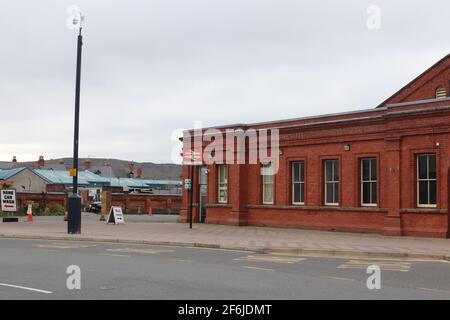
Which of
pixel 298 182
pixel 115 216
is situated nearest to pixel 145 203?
pixel 115 216

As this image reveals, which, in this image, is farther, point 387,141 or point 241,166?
point 241,166

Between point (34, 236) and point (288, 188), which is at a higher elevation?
point (288, 188)

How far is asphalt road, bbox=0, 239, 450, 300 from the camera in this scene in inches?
418

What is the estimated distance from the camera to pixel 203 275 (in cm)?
1309

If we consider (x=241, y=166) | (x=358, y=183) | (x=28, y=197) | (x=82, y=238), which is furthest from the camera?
(x=28, y=197)

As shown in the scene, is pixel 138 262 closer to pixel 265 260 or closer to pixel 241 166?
pixel 265 260

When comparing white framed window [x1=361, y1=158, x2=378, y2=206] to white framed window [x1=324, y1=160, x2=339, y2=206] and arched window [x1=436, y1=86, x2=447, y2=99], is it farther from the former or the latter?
arched window [x1=436, y1=86, x2=447, y2=99]

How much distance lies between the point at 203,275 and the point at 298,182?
18.8 metres

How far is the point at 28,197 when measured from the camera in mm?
52000

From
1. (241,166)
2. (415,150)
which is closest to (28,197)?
(241,166)

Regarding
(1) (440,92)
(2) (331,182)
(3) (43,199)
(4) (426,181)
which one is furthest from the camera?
(3) (43,199)

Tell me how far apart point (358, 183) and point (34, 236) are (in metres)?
14.4

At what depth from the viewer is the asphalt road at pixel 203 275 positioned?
10.6 metres

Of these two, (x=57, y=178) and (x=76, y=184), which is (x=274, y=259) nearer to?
(x=76, y=184)
